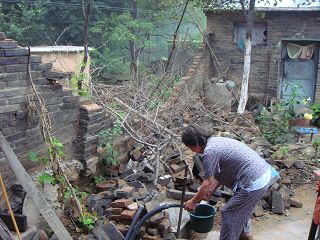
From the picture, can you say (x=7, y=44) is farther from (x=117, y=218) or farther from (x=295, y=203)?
(x=295, y=203)

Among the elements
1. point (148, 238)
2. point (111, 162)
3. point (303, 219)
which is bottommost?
point (303, 219)

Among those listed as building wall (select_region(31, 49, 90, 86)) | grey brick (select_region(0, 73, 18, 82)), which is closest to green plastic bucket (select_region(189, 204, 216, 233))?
grey brick (select_region(0, 73, 18, 82))

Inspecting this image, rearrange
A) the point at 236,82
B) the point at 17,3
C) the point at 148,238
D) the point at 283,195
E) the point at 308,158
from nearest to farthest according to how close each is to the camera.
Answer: the point at 148,238 < the point at 283,195 < the point at 308,158 < the point at 236,82 < the point at 17,3

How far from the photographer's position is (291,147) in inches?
382

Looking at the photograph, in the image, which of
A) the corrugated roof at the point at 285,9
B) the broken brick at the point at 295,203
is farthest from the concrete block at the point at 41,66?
the corrugated roof at the point at 285,9

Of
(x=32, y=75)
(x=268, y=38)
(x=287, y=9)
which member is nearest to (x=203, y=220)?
(x=32, y=75)

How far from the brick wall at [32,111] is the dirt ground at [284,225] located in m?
2.43

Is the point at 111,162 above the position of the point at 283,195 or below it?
above

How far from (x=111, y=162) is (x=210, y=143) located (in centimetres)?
265

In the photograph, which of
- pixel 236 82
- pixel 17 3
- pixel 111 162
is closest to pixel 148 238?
pixel 111 162

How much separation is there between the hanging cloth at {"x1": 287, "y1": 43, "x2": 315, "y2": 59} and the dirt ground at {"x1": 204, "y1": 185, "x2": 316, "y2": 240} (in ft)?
27.2

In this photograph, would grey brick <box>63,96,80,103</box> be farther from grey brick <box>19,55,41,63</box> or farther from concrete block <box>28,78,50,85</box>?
grey brick <box>19,55,41,63</box>

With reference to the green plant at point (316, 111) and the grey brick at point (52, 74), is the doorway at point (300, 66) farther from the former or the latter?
the grey brick at point (52, 74)

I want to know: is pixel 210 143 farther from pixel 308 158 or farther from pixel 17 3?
pixel 17 3
